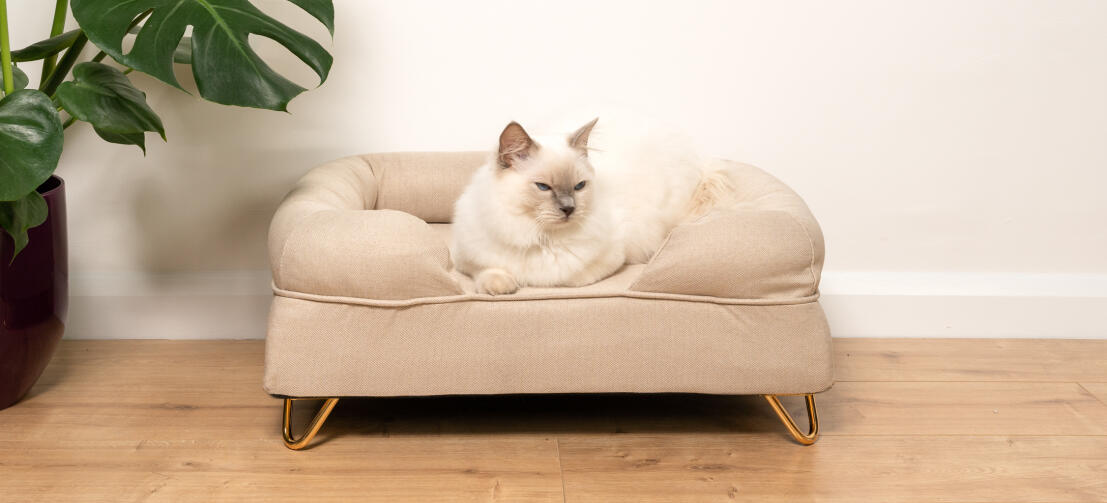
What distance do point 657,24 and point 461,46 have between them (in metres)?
0.53

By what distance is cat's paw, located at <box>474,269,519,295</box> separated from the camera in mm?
1644

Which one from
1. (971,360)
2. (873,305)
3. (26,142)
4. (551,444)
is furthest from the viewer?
(873,305)

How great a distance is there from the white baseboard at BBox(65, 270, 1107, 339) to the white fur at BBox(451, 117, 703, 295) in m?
0.80

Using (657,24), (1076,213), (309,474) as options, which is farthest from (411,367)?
(1076,213)

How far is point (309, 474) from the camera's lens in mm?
1631

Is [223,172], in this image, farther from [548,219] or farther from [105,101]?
[548,219]

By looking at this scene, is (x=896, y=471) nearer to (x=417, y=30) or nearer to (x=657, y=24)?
(x=657, y=24)

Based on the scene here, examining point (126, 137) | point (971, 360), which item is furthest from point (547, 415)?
point (971, 360)

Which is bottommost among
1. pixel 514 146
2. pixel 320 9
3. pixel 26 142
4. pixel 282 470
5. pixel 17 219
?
pixel 282 470

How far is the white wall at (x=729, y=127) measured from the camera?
229 centimetres

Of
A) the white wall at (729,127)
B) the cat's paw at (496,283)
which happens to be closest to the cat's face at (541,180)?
the cat's paw at (496,283)

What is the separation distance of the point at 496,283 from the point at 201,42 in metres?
0.70

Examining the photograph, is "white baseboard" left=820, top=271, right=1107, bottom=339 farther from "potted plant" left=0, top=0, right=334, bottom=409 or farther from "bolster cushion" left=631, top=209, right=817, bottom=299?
"potted plant" left=0, top=0, right=334, bottom=409

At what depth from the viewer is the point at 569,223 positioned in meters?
1.69
